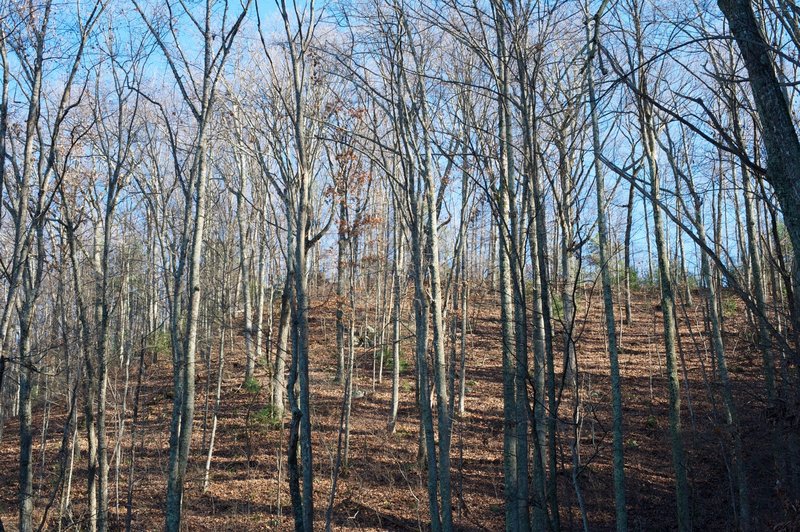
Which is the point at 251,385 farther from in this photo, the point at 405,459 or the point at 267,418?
the point at 405,459

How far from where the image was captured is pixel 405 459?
14406 millimetres

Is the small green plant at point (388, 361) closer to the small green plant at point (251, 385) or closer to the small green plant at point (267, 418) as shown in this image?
the small green plant at point (251, 385)

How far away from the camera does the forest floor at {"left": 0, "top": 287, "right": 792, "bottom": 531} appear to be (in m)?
12.2

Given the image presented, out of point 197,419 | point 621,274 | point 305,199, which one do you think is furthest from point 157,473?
point 621,274

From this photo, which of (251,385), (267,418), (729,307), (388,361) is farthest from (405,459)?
(729,307)

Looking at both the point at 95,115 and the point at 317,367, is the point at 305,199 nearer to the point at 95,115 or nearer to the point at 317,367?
the point at 95,115

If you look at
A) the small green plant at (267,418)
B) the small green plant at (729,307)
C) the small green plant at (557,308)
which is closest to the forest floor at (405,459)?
the small green plant at (267,418)

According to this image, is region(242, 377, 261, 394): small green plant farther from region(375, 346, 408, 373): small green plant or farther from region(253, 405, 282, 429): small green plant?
region(375, 346, 408, 373): small green plant

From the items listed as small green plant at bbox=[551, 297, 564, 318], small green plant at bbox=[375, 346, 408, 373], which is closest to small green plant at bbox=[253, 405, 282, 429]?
small green plant at bbox=[375, 346, 408, 373]

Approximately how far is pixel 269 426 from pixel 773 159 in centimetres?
1481

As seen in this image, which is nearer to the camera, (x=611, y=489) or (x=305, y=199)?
(x=305, y=199)

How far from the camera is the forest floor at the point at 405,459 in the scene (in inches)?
480

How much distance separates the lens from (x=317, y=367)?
20.4 m

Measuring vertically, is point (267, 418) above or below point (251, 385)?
below
